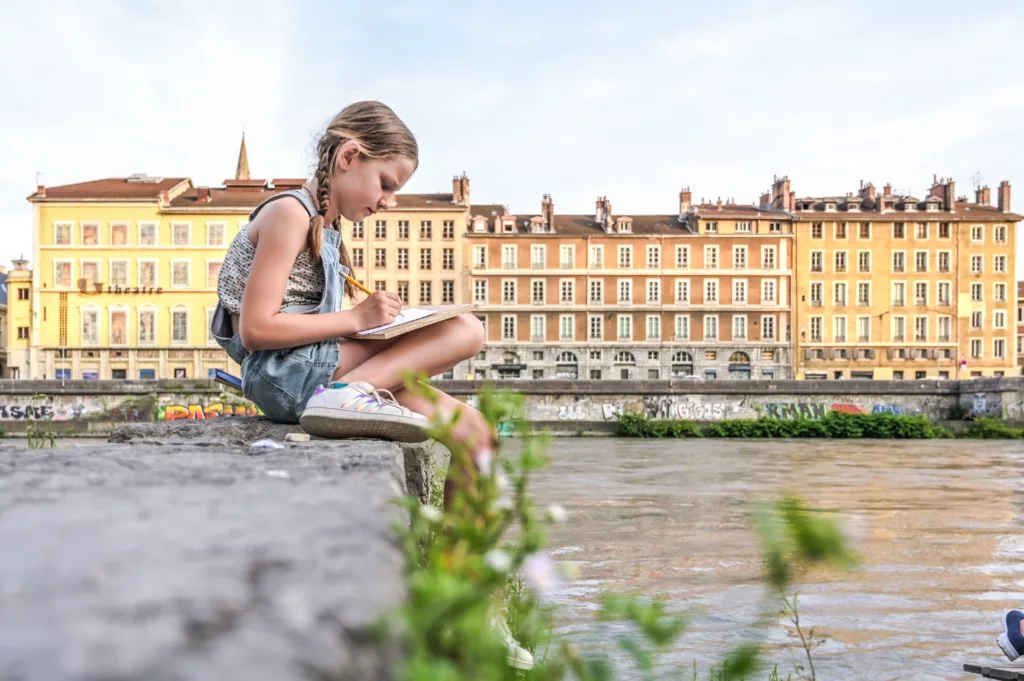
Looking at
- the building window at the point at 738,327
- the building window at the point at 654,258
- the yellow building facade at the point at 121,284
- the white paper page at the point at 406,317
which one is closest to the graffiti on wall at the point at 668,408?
the yellow building facade at the point at 121,284

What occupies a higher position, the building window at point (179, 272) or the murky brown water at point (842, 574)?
the building window at point (179, 272)

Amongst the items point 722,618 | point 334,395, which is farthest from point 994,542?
point 334,395

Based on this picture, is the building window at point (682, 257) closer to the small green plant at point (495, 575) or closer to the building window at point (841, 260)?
the building window at point (841, 260)

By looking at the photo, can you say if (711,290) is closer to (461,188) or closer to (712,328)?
(712,328)

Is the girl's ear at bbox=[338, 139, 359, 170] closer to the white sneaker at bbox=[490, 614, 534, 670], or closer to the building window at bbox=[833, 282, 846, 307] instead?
the white sneaker at bbox=[490, 614, 534, 670]

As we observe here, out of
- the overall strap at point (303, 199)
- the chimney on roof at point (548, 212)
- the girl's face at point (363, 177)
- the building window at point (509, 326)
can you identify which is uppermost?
the chimney on roof at point (548, 212)

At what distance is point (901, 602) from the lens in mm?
4469

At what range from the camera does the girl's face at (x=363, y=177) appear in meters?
3.03

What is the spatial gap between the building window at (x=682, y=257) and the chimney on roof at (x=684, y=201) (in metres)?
3.82

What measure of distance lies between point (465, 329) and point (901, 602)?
252cm

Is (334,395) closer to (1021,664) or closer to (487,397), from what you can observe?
(487,397)

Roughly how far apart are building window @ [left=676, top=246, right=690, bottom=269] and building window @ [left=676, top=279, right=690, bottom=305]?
790 mm

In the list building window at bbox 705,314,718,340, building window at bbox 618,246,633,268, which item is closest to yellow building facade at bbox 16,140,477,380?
building window at bbox 618,246,633,268

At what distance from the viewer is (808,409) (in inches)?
1446
